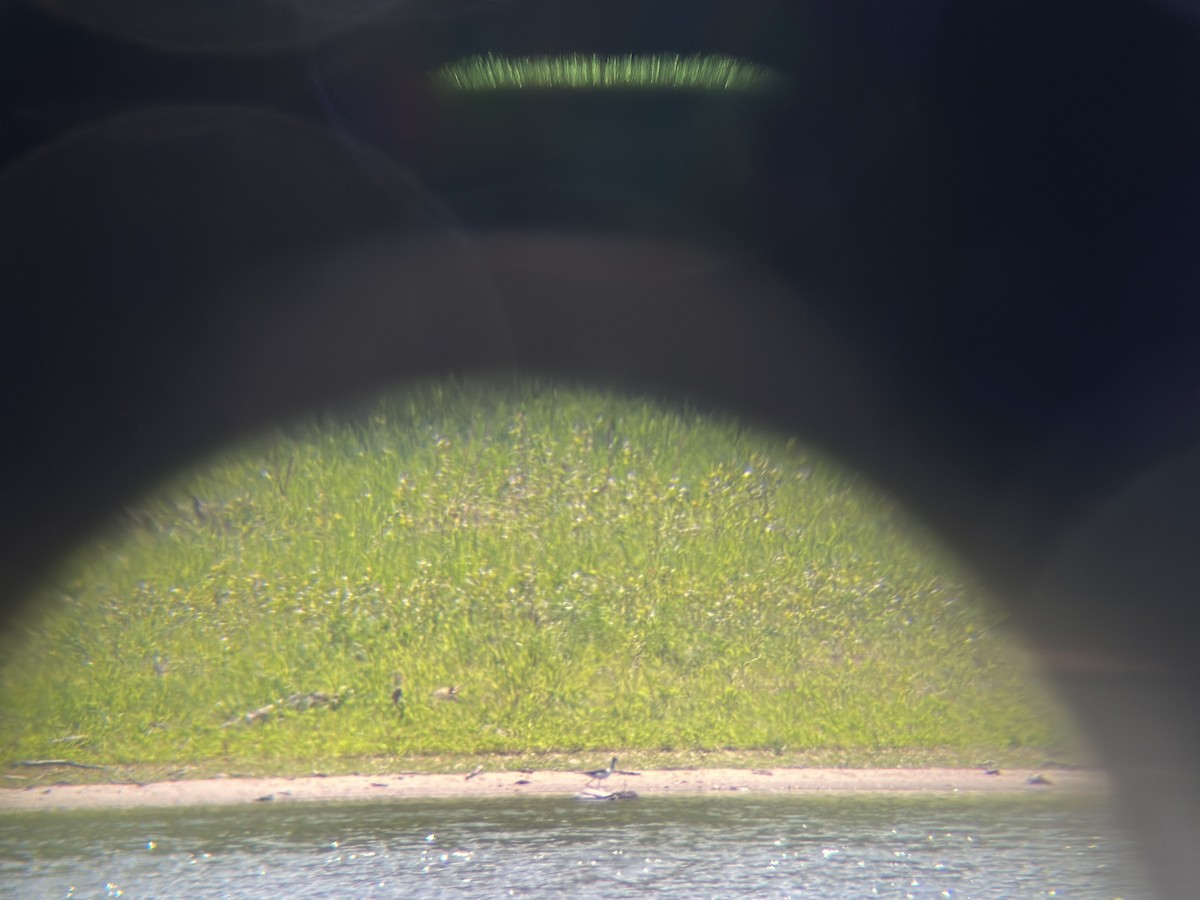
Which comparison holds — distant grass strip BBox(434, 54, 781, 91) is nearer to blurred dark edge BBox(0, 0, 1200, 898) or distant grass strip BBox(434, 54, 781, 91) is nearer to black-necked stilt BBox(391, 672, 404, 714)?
blurred dark edge BBox(0, 0, 1200, 898)

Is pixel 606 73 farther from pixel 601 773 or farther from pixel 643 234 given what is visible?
pixel 601 773

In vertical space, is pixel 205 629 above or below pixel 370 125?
below

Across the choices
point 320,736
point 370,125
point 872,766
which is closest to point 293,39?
point 370,125

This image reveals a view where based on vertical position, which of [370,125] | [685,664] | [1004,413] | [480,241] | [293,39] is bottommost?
[685,664]

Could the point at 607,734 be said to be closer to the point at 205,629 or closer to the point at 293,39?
the point at 205,629

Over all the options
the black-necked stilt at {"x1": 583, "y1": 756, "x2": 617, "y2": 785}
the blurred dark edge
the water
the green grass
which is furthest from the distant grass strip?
the water

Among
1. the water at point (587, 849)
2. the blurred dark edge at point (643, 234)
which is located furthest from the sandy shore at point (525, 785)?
the blurred dark edge at point (643, 234)

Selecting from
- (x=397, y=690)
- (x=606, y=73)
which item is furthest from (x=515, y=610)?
(x=606, y=73)
